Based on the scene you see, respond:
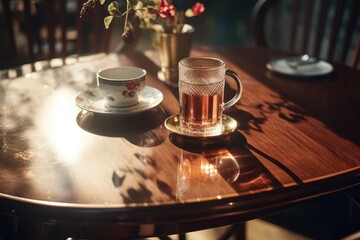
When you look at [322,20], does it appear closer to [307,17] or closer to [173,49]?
[307,17]

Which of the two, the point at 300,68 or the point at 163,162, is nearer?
the point at 163,162

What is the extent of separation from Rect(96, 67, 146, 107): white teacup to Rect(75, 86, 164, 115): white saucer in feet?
0.04

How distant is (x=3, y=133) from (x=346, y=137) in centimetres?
67

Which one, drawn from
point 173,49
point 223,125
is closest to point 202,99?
point 223,125

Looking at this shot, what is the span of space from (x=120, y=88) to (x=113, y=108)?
5 cm

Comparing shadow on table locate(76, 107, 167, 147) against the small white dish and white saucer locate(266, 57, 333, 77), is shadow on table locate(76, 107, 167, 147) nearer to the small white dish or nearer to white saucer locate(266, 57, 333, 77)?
the small white dish

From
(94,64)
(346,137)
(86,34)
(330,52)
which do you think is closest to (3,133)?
(94,64)

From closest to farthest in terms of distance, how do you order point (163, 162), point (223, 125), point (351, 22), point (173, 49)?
point (163, 162)
point (223, 125)
point (173, 49)
point (351, 22)

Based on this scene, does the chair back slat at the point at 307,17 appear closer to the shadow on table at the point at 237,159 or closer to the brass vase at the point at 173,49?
the brass vase at the point at 173,49

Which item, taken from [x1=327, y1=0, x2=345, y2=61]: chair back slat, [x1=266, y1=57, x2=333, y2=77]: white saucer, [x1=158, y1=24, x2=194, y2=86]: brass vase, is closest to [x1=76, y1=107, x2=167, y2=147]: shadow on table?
[x1=158, y1=24, x2=194, y2=86]: brass vase

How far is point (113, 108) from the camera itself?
882 mm

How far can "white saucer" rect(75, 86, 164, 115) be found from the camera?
863 mm

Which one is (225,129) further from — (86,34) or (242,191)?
(86,34)

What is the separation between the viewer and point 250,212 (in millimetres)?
628
